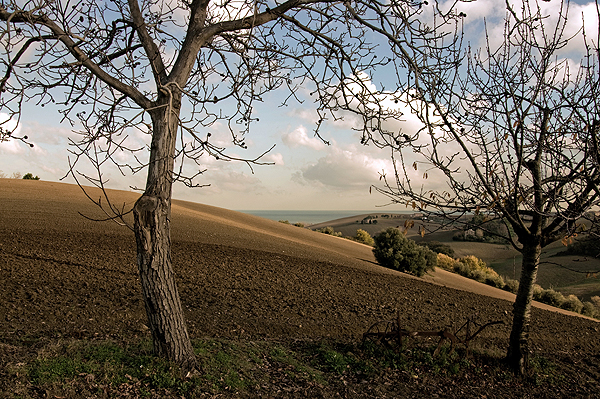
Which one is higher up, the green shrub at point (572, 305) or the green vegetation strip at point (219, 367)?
the green vegetation strip at point (219, 367)

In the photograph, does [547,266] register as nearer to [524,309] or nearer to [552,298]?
[552,298]

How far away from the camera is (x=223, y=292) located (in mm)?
8422

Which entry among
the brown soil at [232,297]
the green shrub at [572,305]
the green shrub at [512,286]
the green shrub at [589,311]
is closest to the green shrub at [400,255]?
the brown soil at [232,297]

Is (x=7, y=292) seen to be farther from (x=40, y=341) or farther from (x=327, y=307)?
(x=327, y=307)

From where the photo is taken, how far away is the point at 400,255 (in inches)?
643

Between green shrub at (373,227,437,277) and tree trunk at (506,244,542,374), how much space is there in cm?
1050

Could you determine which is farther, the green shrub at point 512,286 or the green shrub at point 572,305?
the green shrub at point 512,286

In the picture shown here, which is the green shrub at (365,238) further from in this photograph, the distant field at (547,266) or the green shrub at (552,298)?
the green shrub at (552,298)

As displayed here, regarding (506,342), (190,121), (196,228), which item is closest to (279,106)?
(190,121)

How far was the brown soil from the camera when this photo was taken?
6441 mm

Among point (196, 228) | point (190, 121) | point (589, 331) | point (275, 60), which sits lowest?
point (589, 331)

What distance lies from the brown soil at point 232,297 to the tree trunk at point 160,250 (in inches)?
66.9

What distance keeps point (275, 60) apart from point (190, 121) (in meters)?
2.38

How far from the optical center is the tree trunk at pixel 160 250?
13.7ft
